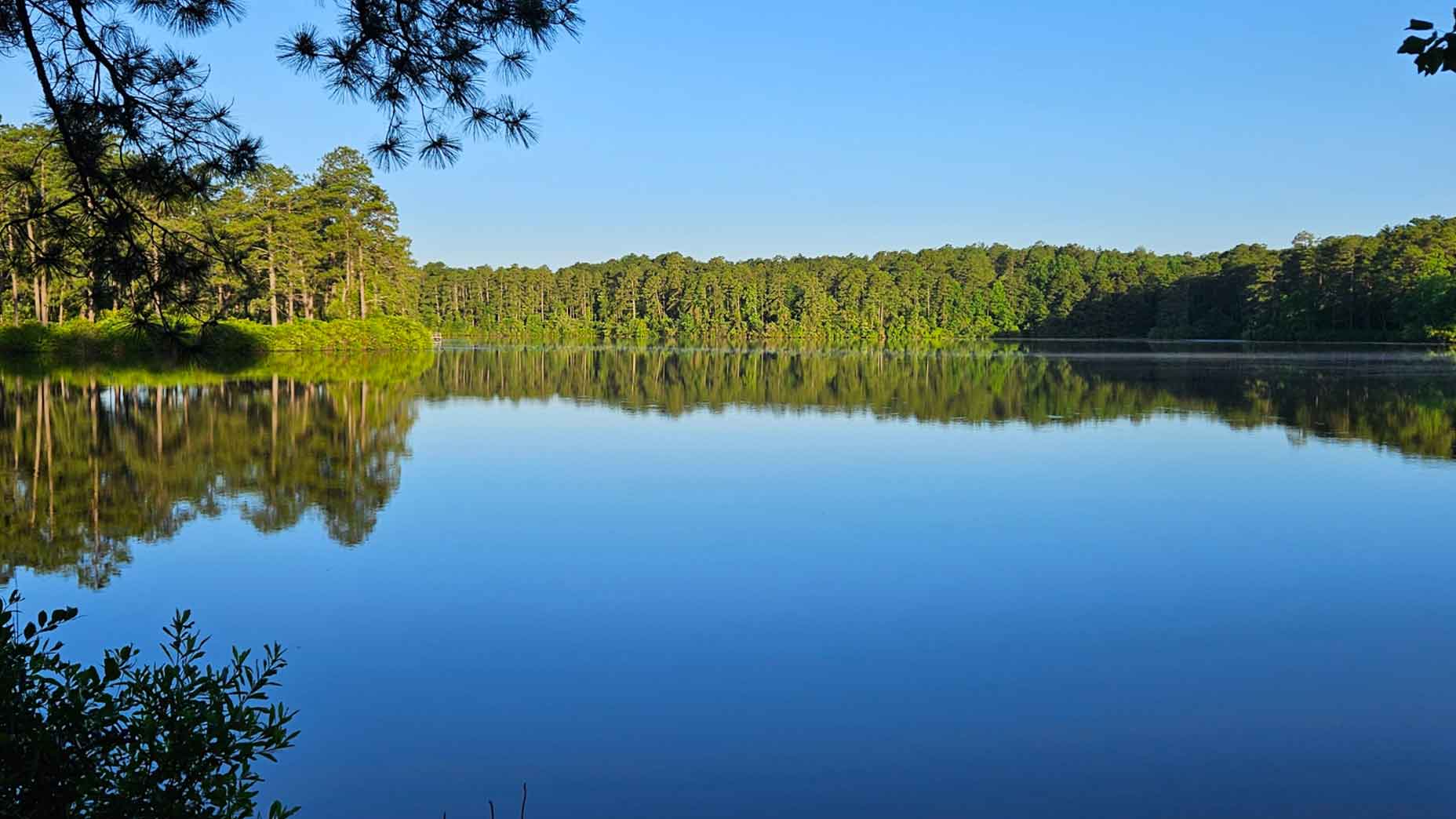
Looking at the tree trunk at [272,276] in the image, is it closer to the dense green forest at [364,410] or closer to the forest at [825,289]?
the forest at [825,289]

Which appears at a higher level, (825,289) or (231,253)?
(825,289)

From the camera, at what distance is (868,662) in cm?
563

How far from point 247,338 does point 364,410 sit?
21.6m

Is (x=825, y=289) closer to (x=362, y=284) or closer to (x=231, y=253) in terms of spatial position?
(x=362, y=284)

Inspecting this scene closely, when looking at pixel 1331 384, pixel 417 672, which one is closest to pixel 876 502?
pixel 417 672

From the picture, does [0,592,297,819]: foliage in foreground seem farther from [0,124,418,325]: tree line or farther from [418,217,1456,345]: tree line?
[418,217,1456,345]: tree line

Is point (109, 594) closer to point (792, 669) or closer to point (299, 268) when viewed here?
point (792, 669)

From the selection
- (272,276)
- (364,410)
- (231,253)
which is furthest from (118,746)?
(272,276)

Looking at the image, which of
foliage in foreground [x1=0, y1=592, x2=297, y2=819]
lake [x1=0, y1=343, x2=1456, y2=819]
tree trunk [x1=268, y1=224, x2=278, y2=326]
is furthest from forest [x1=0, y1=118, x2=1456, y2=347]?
foliage in foreground [x1=0, y1=592, x2=297, y2=819]

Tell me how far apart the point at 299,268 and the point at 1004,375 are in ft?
91.2

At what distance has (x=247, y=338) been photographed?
37.9 meters

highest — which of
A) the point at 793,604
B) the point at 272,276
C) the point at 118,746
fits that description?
the point at 272,276

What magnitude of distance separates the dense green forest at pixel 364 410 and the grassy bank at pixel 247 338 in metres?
1.41

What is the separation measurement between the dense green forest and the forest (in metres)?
8.91
